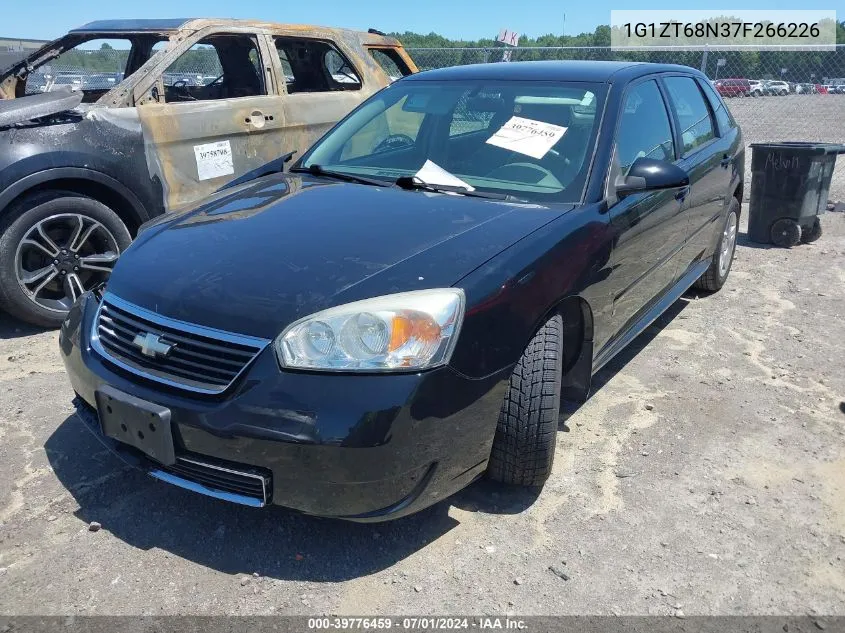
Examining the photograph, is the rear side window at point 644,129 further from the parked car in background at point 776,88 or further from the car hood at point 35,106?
the parked car in background at point 776,88

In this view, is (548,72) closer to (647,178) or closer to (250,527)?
(647,178)

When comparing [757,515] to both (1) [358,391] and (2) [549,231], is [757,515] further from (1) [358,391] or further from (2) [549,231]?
(1) [358,391]

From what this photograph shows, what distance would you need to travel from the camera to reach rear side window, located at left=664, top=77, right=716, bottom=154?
13.9 feet

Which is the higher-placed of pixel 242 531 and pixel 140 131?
pixel 140 131

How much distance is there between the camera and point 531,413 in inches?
101

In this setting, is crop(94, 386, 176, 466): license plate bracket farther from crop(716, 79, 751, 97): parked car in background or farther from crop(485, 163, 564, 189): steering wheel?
crop(716, 79, 751, 97): parked car in background

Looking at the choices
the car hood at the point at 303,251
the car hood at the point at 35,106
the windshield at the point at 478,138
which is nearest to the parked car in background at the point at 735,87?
the windshield at the point at 478,138

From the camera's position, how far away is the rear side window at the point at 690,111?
13.9 ft

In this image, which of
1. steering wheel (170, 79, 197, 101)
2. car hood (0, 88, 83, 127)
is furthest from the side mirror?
steering wheel (170, 79, 197, 101)

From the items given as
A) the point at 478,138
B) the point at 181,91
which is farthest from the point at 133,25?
the point at 478,138

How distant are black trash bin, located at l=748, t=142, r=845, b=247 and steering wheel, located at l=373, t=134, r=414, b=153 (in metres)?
4.79

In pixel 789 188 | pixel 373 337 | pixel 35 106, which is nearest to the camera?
pixel 373 337

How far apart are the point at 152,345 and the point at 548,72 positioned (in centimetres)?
241

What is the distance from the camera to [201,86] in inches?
235
